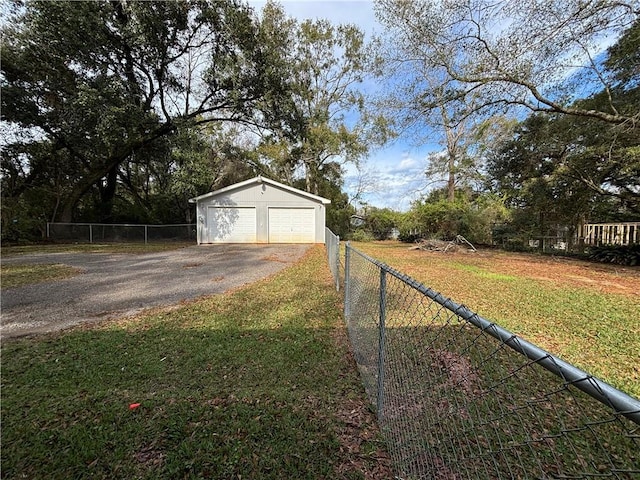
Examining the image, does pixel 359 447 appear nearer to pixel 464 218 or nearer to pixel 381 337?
pixel 381 337

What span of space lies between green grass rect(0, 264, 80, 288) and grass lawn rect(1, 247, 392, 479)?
435 cm

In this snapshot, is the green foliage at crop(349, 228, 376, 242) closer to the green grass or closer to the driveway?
the driveway

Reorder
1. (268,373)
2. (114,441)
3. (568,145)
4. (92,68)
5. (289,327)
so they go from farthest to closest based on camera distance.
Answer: (92,68), (568,145), (289,327), (268,373), (114,441)

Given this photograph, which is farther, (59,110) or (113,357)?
(59,110)

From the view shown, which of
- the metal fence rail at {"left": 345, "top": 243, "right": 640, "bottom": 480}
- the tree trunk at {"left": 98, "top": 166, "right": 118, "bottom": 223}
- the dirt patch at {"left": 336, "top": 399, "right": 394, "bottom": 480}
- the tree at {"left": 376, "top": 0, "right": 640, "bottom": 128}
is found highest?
the tree at {"left": 376, "top": 0, "right": 640, "bottom": 128}

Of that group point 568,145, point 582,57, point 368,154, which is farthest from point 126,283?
point 368,154

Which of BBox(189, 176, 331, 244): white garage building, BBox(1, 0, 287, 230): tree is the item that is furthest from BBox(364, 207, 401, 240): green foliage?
BBox(1, 0, 287, 230): tree

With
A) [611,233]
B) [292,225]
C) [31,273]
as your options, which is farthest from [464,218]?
[31,273]

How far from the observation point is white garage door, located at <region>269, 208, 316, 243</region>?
55.3 feet

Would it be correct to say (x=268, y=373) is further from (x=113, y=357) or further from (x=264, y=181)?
(x=264, y=181)

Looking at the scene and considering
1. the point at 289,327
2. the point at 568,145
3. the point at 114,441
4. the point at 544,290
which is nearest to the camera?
the point at 114,441

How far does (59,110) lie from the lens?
14625 millimetres

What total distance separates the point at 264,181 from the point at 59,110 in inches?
425

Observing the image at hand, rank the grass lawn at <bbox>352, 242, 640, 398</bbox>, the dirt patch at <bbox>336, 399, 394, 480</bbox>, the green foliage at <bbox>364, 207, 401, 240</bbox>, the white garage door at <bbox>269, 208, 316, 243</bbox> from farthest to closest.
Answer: the green foliage at <bbox>364, 207, 401, 240</bbox> < the white garage door at <bbox>269, 208, 316, 243</bbox> < the grass lawn at <bbox>352, 242, 640, 398</bbox> < the dirt patch at <bbox>336, 399, 394, 480</bbox>
